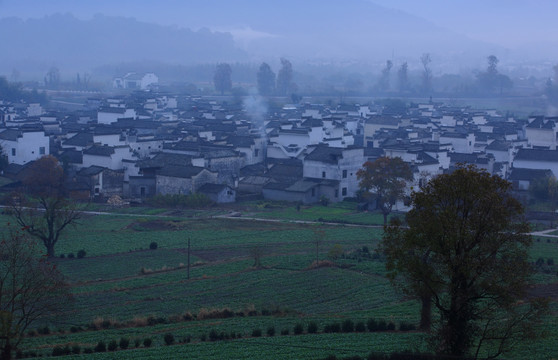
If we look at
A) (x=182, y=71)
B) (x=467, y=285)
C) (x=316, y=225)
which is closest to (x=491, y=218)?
(x=467, y=285)

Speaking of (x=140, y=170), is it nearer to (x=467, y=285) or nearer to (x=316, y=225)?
(x=316, y=225)

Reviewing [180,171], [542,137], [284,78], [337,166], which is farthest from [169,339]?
[284,78]

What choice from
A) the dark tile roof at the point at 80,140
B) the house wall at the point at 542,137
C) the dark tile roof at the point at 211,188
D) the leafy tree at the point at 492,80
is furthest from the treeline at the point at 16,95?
the leafy tree at the point at 492,80

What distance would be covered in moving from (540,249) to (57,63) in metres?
112

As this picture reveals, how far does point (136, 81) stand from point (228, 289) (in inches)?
2319

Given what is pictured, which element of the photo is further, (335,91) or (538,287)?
(335,91)

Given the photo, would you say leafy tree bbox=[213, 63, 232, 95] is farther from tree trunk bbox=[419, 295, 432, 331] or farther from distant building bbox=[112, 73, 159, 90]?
tree trunk bbox=[419, 295, 432, 331]

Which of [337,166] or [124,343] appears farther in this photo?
[337,166]

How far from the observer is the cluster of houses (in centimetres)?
2616

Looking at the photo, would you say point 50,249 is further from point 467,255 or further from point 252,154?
point 252,154

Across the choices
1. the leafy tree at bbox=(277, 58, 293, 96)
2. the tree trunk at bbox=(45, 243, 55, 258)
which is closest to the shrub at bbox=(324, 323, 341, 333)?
the tree trunk at bbox=(45, 243, 55, 258)

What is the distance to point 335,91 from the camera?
71875mm

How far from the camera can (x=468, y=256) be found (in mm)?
8547

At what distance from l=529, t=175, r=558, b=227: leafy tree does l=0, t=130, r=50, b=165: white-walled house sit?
60.2 ft
